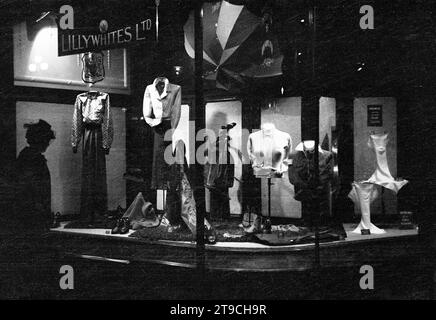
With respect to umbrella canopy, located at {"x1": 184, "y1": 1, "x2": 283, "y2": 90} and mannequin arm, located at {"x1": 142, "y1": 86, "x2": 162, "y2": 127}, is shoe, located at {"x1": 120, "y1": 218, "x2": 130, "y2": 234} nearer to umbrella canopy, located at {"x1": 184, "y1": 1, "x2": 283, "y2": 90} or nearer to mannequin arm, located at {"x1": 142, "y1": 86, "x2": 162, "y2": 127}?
mannequin arm, located at {"x1": 142, "y1": 86, "x2": 162, "y2": 127}

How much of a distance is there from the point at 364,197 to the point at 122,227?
2.75m

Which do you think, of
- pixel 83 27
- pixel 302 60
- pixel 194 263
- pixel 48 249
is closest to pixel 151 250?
pixel 194 263

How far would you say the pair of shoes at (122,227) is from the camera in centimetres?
554

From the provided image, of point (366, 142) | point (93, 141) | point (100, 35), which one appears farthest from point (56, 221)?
point (366, 142)

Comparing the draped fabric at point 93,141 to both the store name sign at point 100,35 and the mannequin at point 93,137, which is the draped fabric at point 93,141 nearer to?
the mannequin at point 93,137

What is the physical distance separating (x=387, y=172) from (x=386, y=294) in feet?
4.76

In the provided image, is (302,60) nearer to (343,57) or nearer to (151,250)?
(343,57)

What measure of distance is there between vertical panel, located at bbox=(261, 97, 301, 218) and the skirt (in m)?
2.04

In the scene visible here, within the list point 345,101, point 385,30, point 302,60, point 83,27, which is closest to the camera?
point 83,27

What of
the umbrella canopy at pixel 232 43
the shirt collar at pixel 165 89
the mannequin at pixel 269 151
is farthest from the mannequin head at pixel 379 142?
the shirt collar at pixel 165 89

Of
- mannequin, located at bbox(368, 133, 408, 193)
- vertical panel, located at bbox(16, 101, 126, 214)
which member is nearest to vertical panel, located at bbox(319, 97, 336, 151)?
mannequin, located at bbox(368, 133, 408, 193)

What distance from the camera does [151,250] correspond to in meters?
4.94

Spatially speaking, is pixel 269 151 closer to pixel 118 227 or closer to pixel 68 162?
pixel 118 227

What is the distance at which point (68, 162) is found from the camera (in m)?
6.24
